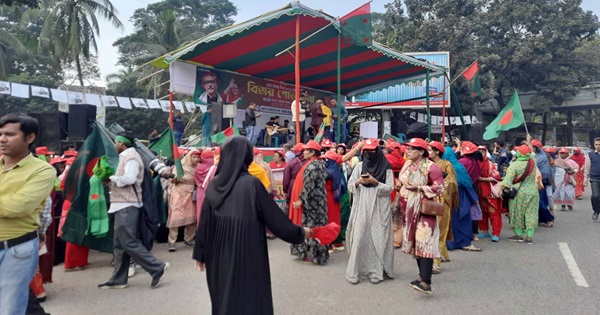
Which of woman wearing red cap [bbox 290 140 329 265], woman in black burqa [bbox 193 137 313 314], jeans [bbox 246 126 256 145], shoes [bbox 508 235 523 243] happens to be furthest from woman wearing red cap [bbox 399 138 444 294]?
jeans [bbox 246 126 256 145]

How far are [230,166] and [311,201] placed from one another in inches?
125

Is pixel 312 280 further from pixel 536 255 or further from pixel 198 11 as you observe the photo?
pixel 198 11

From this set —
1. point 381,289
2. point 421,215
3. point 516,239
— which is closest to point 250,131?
point 516,239

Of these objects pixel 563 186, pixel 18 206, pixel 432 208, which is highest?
pixel 18 206

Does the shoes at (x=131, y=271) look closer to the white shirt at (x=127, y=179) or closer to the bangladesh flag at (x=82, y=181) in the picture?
the bangladesh flag at (x=82, y=181)

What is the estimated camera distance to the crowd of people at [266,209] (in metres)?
2.56

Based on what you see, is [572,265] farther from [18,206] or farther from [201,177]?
[18,206]

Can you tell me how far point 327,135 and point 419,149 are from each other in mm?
8826

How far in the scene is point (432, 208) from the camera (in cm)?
418

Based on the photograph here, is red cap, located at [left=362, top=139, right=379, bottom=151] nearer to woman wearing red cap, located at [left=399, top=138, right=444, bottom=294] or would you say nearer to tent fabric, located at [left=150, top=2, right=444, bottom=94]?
woman wearing red cap, located at [left=399, top=138, right=444, bottom=294]

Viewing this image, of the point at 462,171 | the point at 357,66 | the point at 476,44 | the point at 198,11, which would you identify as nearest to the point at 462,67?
the point at 476,44

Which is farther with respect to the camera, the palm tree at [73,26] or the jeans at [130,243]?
the palm tree at [73,26]

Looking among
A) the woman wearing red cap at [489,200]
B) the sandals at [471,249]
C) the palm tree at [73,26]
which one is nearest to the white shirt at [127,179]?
the sandals at [471,249]

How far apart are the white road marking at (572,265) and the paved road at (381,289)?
6cm
